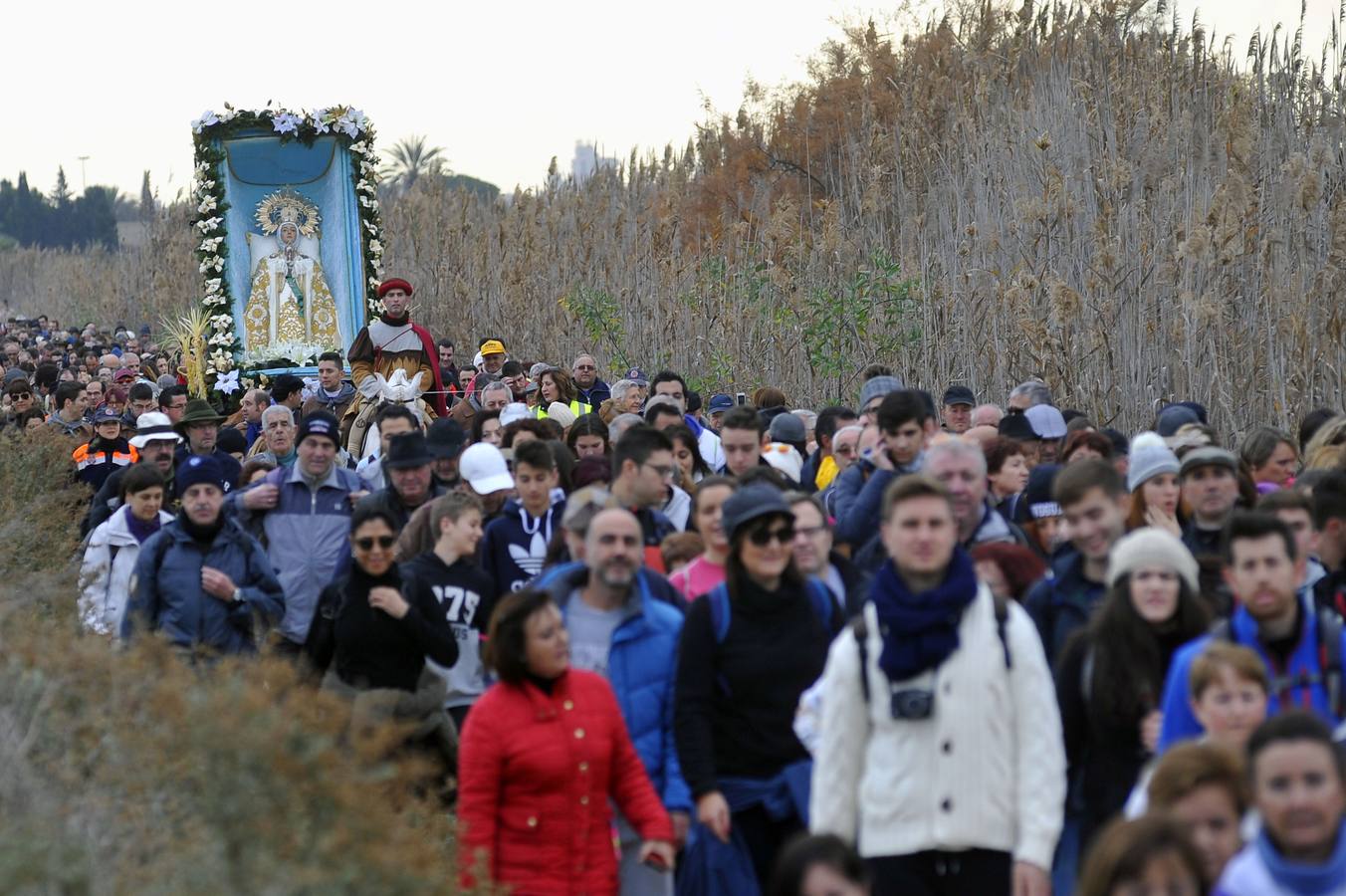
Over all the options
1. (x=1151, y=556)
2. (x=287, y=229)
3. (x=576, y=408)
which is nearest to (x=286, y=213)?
(x=287, y=229)

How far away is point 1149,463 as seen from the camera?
8.20 m

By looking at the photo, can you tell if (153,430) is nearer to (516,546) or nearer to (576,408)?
(576,408)

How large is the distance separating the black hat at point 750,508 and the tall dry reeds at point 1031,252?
7069 mm

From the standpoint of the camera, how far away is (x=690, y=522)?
31.8ft

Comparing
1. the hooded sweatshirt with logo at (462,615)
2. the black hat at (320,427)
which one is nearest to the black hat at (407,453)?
the black hat at (320,427)

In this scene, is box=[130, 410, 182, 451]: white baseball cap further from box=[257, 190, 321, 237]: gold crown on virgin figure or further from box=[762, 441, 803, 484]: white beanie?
box=[257, 190, 321, 237]: gold crown on virgin figure

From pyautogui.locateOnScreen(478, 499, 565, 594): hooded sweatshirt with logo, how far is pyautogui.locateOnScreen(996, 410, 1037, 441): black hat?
2.77 metres

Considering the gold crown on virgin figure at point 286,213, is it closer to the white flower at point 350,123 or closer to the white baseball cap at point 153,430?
the white flower at point 350,123

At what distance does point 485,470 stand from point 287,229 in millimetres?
14431

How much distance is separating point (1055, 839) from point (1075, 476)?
1443 mm

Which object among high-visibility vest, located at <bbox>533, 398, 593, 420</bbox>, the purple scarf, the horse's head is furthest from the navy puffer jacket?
the horse's head

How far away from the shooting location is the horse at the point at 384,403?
15.6 meters

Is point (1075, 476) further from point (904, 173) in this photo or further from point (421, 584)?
point (904, 173)

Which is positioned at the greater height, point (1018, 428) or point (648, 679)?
point (1018, 428)
